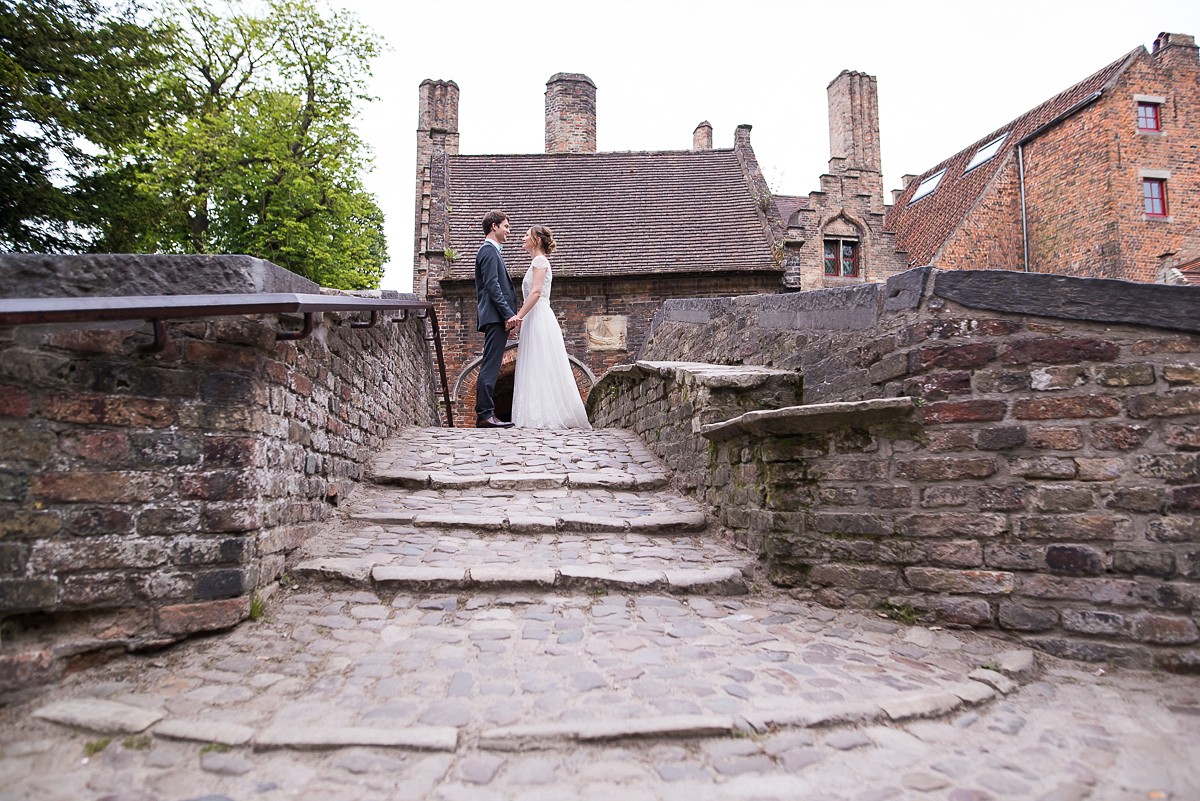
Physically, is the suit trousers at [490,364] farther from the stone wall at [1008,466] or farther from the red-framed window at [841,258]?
the red-framed window at [841,258]

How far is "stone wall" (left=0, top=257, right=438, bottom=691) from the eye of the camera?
2.59 meters

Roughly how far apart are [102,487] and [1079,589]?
13.0 ft

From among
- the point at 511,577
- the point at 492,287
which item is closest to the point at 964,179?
the point at 492,287

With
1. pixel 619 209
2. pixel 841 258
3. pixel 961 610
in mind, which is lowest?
pixel 961 610

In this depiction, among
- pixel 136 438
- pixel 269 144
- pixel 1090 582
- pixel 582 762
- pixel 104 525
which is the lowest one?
pixel 582 762

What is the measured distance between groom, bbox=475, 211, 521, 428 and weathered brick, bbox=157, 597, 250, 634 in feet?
13.7

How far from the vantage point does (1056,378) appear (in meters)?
3.06

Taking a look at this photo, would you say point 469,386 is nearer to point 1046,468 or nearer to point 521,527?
point 521,527

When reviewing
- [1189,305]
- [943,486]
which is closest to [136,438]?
[943,486]

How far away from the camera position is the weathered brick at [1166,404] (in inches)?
112

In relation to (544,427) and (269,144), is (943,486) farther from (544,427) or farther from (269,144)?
(269,144)

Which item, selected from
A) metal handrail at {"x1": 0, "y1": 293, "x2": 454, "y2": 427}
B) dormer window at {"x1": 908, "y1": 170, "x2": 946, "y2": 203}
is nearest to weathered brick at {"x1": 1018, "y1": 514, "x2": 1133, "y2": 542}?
metal handrail at {"x1": 0, "y1": 293, "x2": 454, "y2": 427}

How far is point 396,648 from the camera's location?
112 inches

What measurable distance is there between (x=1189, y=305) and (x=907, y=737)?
2.18 m
